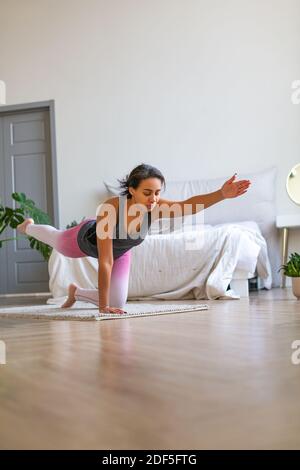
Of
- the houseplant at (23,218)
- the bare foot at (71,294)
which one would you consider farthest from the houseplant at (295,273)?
the houseplant at (23,218)

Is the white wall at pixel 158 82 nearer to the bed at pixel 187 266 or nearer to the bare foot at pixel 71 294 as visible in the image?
the bed at pixel 187 266

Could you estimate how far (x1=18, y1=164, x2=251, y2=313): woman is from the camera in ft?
9.21

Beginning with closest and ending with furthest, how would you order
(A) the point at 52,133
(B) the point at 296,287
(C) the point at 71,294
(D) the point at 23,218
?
(C) the point at 71,294 → (B) the point at 296,287 → (D) the point at 23,218 → (A) the point at 52,133

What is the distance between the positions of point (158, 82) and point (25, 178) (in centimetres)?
172

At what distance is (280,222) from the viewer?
559cm

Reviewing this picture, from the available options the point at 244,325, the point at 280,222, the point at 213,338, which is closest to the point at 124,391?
the point at 213,338

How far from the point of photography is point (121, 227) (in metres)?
2.97

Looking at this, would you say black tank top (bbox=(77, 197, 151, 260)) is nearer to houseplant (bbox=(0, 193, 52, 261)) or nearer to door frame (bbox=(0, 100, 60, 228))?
houseplant (bbox=(0, 193, 52, 261))

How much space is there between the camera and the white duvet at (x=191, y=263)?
4195 mm

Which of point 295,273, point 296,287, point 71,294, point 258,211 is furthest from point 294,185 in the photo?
point 71,294

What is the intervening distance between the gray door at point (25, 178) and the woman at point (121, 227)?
3560mm

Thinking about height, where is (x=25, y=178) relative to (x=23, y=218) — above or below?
above

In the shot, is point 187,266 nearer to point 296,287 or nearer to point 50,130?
point 296,287

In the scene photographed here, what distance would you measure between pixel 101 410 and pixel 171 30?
5.90m
